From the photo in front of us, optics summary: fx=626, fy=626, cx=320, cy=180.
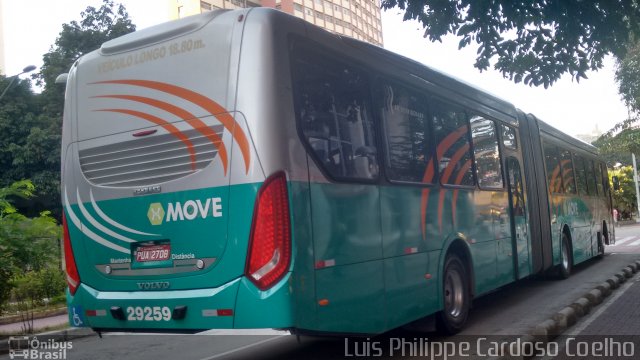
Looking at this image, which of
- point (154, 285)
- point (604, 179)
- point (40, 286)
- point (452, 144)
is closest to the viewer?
point (154, 285)

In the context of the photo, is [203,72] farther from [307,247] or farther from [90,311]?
[90,311]

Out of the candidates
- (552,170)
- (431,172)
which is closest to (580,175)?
(552,170)

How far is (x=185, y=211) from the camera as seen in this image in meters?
5.52

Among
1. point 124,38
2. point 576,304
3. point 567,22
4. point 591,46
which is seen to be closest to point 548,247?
point 576,304

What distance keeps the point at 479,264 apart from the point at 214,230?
15.3ft

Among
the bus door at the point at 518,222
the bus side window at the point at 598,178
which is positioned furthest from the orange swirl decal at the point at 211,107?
the bus side window at the point at 598,178

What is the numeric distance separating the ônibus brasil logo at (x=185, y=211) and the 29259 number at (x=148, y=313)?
764mm

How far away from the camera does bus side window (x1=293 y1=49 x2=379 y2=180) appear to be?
556 cm

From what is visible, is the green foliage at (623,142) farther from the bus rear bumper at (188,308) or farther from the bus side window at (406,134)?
the bus rear bumper at (188,308)

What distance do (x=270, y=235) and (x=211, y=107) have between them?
1263mm

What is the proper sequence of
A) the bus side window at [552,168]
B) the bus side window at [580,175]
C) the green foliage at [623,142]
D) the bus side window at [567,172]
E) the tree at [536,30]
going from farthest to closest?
the green foliage at [623,142] → the bus side window at [580,175] → the bus side window at [567,172] → the bus side window at [552,168] → the tree at [536,30]

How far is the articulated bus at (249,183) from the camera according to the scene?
17.0ft

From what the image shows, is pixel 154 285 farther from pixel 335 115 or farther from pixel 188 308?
pixel 335 115

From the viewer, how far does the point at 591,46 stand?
9891mm
